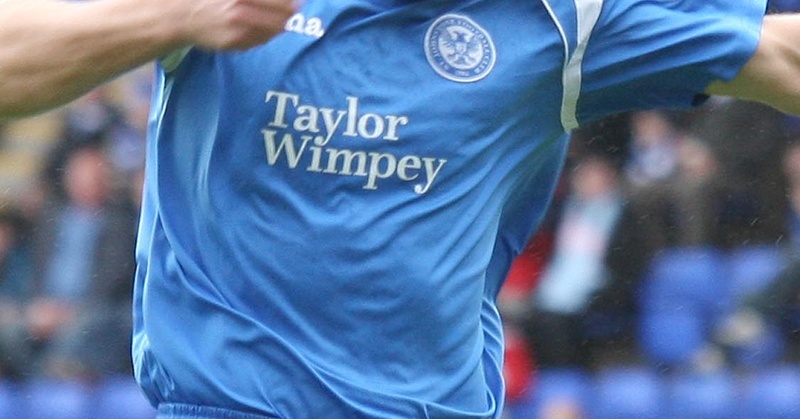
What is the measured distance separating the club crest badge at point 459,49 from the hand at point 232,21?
0.39 metres

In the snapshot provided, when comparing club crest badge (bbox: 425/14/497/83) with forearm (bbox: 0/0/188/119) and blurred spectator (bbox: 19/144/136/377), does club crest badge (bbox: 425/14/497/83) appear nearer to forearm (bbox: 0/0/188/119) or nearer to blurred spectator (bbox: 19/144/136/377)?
forearm (bbox: 0/0/188/119)

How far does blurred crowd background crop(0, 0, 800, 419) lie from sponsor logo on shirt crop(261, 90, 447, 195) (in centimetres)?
468

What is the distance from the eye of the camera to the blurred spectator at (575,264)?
25.4 feet

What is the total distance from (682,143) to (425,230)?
5405 millimetres

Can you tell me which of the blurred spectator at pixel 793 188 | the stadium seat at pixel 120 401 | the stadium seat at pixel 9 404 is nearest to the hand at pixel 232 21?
the blurred spectator at pixel 793 188

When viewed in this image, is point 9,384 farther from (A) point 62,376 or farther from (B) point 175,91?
(B) point 175,91

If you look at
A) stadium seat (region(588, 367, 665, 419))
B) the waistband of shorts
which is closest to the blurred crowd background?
stadium seat (region(588, 367, 665, 419))

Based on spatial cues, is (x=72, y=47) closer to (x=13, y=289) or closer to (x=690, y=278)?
(x=690, y=278)

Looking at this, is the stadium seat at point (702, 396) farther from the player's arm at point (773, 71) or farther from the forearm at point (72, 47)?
the forearm at point (72, 47)

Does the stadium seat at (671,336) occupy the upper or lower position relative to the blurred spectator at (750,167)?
lower

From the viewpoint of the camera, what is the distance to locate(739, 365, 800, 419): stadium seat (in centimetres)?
726

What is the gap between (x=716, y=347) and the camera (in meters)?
7.54

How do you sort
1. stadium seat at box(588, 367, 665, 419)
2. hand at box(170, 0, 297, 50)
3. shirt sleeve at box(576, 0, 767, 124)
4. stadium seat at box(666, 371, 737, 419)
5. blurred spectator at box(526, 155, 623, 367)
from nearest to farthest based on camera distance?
hand at box(170, 0, 297, 50), shirt sleeve at box(576, 0, 767, 124), stadium seat at box(666, 371, 737, 419), stadium seat at box(588, 367, 665, 419), blurred spectator at box(526, 155, 623, 367)

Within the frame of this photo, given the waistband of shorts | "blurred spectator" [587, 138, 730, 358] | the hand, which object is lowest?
"blurred spectator" [587, 138, 730, 358]
